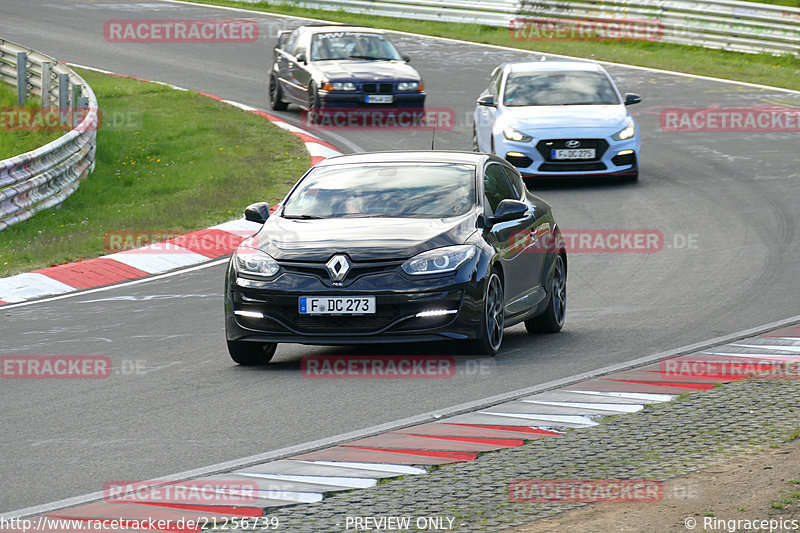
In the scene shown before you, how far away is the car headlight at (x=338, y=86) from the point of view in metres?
24.8

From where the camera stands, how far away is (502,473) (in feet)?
23.2

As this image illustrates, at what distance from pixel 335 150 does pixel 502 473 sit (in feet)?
53.6

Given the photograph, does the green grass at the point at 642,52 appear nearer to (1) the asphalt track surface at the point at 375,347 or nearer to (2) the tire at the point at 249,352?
(1) the asphalt track surface at the point at 375,347

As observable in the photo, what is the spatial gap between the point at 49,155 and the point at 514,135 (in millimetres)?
6359

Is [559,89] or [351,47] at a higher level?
[559,89]

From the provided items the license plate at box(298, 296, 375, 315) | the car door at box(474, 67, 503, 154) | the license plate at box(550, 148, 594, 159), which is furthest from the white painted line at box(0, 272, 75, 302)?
the license plate at box(550, 148, 594, 159)

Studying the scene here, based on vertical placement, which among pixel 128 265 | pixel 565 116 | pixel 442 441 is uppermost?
pixel 442 441

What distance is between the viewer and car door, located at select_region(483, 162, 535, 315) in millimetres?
10648

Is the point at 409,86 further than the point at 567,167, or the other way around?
the point at 409,86

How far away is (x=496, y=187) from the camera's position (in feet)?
37.3

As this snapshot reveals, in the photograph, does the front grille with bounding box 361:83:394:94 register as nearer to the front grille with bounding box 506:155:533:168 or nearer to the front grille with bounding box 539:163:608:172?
the front grille with bounding box 506:155:533:168

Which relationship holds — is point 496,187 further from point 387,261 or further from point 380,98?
point 380,98

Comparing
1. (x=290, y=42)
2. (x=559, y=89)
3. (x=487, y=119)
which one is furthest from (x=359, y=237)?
(x=290, y=42)

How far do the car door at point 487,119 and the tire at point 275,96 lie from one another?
6233 mm
